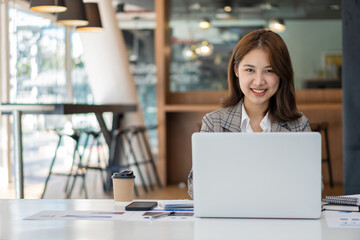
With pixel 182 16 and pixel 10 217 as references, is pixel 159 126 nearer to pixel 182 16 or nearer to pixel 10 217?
pixel 182 16

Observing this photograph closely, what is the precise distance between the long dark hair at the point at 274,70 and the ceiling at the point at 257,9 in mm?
4921

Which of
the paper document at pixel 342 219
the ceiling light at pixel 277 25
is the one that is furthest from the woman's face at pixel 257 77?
the ceiling light at pixel 277 25

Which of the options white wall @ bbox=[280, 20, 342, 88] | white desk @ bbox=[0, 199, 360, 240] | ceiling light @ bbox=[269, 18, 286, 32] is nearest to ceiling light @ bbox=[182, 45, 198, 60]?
ceiling light @ bbox=[269, 18, 286, 32]

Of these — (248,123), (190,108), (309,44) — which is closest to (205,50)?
(190,108)

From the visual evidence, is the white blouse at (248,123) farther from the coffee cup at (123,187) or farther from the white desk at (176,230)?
the white desk at (176,230)

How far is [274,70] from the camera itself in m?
2.10

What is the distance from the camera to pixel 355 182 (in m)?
3.92

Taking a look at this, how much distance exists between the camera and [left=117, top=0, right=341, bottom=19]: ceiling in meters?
6.95

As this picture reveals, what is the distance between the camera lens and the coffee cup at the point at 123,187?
1.91 meters

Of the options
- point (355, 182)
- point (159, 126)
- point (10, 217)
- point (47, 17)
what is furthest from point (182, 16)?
point (10, 217)

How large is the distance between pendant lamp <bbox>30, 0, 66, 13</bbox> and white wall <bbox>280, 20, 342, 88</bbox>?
343 cm

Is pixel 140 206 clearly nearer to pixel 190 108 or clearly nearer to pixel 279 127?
pixel 279 127

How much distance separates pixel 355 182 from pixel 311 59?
326 cm

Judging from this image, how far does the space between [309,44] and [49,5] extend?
375cm
